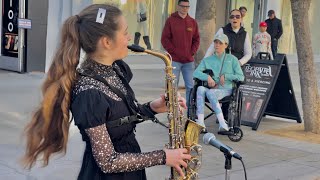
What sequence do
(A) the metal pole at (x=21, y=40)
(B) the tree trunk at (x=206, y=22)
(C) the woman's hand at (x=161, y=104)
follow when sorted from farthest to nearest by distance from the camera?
(A) the metal pole at (x=21, y=40) → (B) the tree trunk at (x=206, y=22) → (C) the woman's hand at (x=161, y=104)

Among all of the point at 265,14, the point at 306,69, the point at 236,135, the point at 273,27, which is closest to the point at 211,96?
the point at 236,135

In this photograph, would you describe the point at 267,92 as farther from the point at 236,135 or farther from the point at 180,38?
the point at 180,38

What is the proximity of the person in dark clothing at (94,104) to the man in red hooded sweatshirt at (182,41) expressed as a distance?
279 inches

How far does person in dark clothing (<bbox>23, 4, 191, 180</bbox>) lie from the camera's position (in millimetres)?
2572

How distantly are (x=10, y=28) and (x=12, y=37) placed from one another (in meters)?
0.22

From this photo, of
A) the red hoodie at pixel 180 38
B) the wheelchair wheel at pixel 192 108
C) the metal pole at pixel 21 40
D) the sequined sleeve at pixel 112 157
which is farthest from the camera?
the metal pole at pixel 21 40

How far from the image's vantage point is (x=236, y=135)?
8.07m

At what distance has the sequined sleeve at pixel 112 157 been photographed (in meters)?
2.55

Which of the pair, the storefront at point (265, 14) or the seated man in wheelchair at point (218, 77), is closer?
the seated man in wheelchair at point (218, 77)

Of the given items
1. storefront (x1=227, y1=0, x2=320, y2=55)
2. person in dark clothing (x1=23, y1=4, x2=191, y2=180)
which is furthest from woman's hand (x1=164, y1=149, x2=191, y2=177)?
storefront (x1=227, y1=0, x2=320, y2=55)

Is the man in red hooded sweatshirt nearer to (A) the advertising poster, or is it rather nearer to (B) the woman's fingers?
(A) the advertising poster

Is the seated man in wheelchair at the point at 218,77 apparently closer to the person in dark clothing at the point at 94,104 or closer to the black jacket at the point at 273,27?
the person in dark clothing at the point at 94,104

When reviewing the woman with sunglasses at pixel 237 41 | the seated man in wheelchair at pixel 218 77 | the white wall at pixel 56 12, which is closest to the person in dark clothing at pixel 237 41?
the woman with sunglasses at pixel 237 41

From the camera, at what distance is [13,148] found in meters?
7.02
